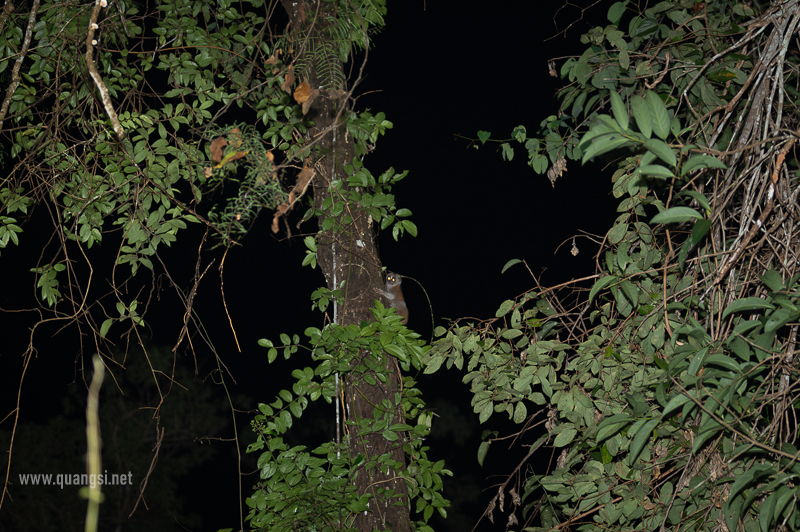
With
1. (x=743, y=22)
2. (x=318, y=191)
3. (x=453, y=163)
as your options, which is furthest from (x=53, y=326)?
(x=743, y=22)

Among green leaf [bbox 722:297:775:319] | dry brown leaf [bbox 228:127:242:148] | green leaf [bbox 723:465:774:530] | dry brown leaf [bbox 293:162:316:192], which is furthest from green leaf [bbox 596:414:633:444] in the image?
dry brown leaf [bbox 228:127:242:148]

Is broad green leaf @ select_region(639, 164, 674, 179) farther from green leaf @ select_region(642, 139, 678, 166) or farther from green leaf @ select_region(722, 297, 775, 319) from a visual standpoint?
green leaf @ select_region(722, 297, 775, 319)

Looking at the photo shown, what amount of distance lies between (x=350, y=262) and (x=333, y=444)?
1.96 ft

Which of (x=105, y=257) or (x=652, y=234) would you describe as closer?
(x=652, y=234)

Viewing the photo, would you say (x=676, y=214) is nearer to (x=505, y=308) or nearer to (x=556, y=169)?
(x=505, y=308)

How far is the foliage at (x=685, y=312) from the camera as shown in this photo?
929 millimetres

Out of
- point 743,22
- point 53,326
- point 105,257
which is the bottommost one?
→ point 53,326

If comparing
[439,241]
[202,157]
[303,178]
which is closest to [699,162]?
[303,178]

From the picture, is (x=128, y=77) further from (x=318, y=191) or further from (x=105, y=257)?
(x=105, y=257)

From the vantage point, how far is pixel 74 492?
5.61 m

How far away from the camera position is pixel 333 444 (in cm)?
188

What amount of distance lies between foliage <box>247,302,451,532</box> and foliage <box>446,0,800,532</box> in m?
0.18

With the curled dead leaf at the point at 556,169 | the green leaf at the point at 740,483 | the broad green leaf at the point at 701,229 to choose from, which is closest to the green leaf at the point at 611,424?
the green leaf at the point at 740,483

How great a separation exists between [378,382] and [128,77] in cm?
140
